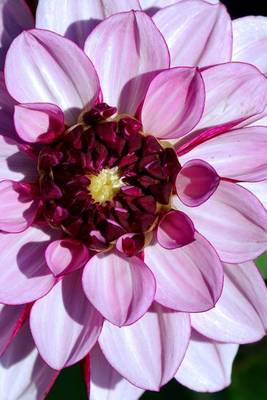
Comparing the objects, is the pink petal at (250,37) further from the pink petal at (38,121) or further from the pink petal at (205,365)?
the pink petal at (205,365)

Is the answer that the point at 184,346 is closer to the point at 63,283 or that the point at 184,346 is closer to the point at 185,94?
the point at 63,283

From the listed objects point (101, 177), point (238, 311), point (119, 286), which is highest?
point (101, 177)

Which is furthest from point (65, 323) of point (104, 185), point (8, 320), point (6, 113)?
point (6, 113)

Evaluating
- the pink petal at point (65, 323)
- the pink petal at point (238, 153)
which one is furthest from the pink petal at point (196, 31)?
the pink petal at point (65, 323)

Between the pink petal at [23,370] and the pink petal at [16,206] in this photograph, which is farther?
the pink petal at [23,370]

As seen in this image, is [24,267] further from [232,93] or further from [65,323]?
[232,93]

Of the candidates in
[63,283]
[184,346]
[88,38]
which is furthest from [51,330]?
[88,38]
